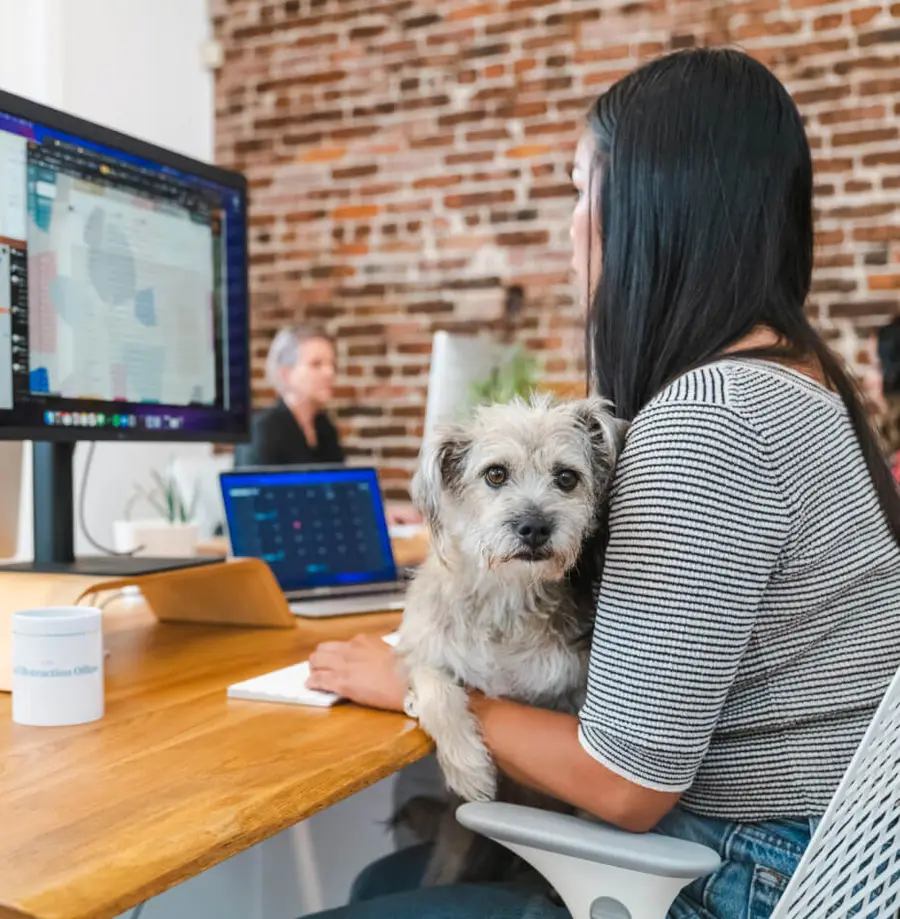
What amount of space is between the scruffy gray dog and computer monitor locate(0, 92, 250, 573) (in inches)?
16.7

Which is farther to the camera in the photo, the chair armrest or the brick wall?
the brick wall

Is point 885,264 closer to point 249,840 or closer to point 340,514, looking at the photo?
point 340,514

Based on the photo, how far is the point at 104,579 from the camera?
49.0 inches

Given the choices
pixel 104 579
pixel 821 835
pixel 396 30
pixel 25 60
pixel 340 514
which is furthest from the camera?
pixel 396 30

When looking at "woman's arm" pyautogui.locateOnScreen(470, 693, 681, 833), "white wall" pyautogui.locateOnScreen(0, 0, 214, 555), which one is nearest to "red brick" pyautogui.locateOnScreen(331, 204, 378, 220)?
"white wall" pyautogui.locateOnScreen(0, 0, 214, 555)

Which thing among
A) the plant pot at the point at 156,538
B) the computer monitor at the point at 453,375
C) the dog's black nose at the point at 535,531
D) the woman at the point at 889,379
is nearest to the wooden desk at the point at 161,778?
the dog's black nose at the point at 535,531

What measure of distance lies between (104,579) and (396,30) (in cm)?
356

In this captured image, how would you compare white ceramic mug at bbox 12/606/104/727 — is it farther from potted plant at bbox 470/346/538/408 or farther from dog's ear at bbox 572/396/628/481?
potted plant at bbox 470/346/538/408

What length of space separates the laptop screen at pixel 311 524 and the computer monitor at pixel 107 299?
0.11 meters

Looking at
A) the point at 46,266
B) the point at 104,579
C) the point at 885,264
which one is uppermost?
the point at 885,264

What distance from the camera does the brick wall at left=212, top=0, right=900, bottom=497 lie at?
142 inches

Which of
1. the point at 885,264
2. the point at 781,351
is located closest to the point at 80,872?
the point at 781,351

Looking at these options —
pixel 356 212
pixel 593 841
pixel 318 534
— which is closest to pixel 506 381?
pixel 318 534

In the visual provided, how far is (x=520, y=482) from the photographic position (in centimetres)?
122
